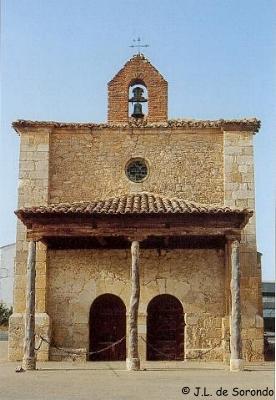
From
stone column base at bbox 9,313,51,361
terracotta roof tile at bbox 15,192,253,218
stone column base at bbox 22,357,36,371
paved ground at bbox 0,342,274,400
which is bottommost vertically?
paved ground at bbox 0,342,274,400

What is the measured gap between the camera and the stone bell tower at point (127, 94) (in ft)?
54.5

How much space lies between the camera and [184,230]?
13570 mm

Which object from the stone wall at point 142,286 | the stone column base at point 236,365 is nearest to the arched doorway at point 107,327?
the stone wall at point 142,286

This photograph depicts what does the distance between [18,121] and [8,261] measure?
1027 inches

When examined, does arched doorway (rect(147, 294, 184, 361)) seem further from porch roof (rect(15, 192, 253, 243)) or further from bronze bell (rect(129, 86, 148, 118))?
bronze bell (rect(129, 86, 148, 118))

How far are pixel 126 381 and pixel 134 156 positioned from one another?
278 inches

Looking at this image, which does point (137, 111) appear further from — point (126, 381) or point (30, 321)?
point (126, 381)

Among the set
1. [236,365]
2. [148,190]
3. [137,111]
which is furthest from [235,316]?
[137,111]

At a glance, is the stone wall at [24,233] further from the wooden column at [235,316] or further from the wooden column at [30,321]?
the wooden column at [235,316]

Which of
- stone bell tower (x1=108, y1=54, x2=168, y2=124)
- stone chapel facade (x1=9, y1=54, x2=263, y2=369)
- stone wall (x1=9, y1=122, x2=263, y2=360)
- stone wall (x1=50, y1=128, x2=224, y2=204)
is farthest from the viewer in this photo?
stone bell tower (x1=108, y1=54, x2=168, y2=124)

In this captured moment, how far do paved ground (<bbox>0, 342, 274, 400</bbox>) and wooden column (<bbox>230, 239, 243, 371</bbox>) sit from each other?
0.29 metres

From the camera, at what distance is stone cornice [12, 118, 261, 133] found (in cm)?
1622

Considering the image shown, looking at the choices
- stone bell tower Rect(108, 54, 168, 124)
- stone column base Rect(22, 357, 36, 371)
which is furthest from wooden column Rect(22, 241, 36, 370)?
stone bell tower Rect(108, 54, 168, 124)

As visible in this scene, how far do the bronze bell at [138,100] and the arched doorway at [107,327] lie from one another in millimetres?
4948
